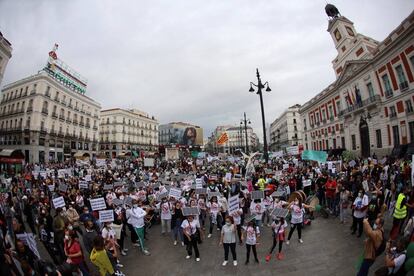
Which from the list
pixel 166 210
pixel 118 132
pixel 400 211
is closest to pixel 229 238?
pixel 166 210

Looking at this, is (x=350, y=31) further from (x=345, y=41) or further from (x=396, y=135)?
(x=396, y=135)

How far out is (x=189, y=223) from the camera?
295 inches

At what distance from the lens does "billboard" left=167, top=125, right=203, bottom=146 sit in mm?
95062

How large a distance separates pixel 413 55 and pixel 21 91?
57.0 meters

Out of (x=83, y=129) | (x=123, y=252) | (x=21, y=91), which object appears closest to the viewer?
(x=123, y=252)

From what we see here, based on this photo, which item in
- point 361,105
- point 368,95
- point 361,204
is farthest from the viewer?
point 361,105

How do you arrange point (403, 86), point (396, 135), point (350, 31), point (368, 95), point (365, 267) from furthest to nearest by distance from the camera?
point (350, 31), point (368, 95), point (396, 135), point (403, 86), point (365, 267)

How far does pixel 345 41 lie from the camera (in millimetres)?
37281

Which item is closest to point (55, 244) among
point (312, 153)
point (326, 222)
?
point (326, 222)

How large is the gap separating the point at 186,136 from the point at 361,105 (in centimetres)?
7010

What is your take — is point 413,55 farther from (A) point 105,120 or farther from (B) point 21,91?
(A) point 105,120

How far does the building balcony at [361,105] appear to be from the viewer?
91.8 feet

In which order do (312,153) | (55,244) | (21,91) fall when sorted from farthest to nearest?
1. (21,91)
2. (312,153)
3. (55,244)

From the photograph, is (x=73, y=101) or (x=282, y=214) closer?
(x=282, y=214)
